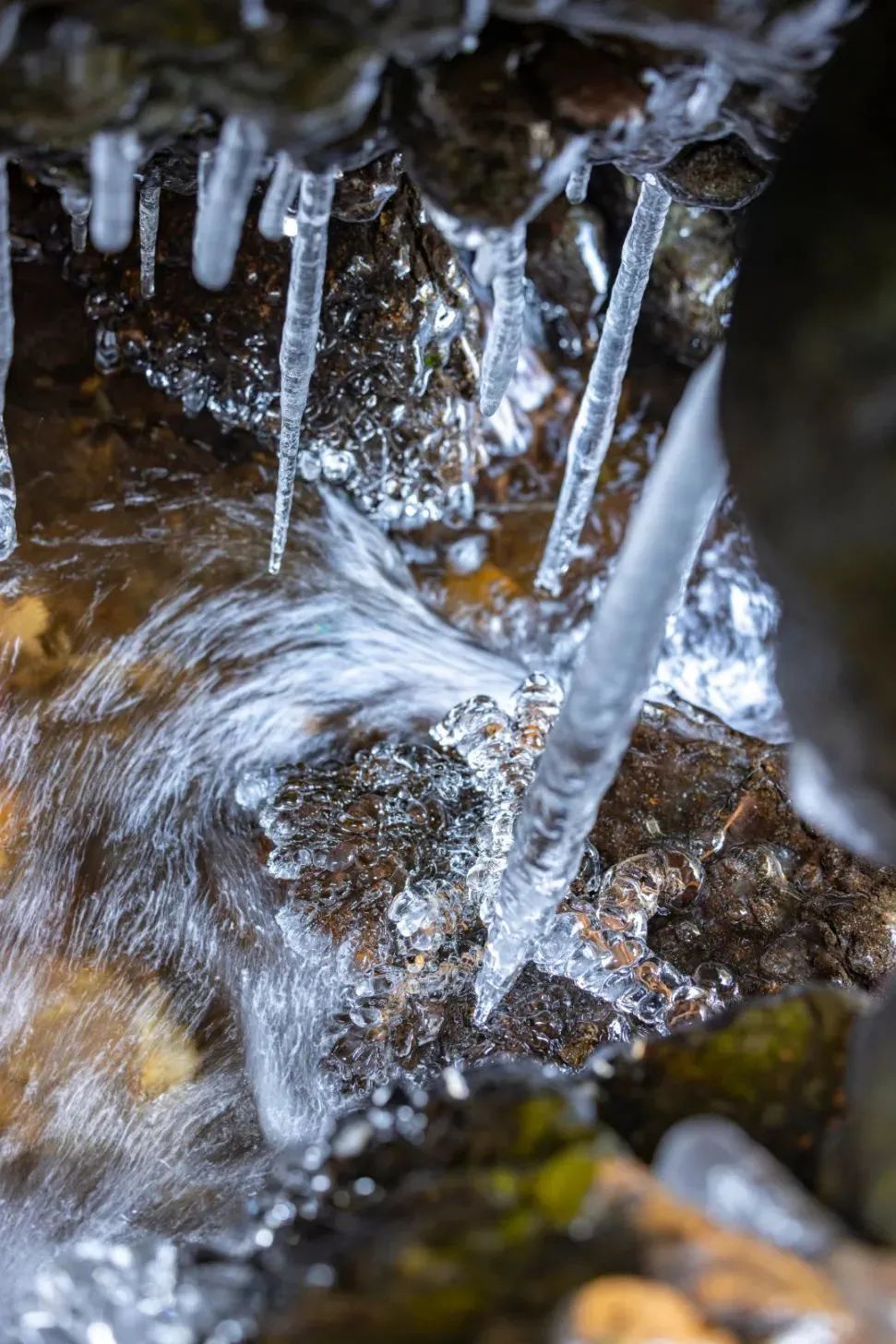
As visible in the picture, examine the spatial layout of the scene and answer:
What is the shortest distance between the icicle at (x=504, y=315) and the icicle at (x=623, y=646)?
550mm

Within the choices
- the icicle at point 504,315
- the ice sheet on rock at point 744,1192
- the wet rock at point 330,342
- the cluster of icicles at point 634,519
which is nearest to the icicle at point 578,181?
the cluster of icicles at point 634,519

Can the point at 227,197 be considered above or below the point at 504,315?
above

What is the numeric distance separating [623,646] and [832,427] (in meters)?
0.73

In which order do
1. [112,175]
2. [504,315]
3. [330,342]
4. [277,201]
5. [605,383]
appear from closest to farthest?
1. [112,175]
2. [277,201]
3. [504,315]
4. [605,383]
5. [330,342]

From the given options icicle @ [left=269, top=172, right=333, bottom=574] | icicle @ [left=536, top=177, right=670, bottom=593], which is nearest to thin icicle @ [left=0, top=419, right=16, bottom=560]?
icicle @ [left=269, top=172, right=333, bottom=574]

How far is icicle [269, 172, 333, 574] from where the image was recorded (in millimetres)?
2457

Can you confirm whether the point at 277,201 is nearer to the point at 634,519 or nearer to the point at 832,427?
the point at 634,519

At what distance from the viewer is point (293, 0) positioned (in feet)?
5.23

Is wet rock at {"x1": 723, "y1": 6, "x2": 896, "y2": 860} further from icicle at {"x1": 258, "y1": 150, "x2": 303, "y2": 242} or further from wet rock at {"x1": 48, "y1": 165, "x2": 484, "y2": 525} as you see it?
wet rock at {"x1": 48, "y1": 165, "x2": 484, "y2": 525}

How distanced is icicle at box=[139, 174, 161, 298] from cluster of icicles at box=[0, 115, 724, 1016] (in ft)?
1.06

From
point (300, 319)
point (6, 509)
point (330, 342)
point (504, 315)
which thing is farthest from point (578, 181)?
point (6, 509)

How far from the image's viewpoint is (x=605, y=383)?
3.88 metres

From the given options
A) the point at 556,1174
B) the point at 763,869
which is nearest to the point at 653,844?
the point at 763,869

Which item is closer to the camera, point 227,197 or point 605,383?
point 227,197
